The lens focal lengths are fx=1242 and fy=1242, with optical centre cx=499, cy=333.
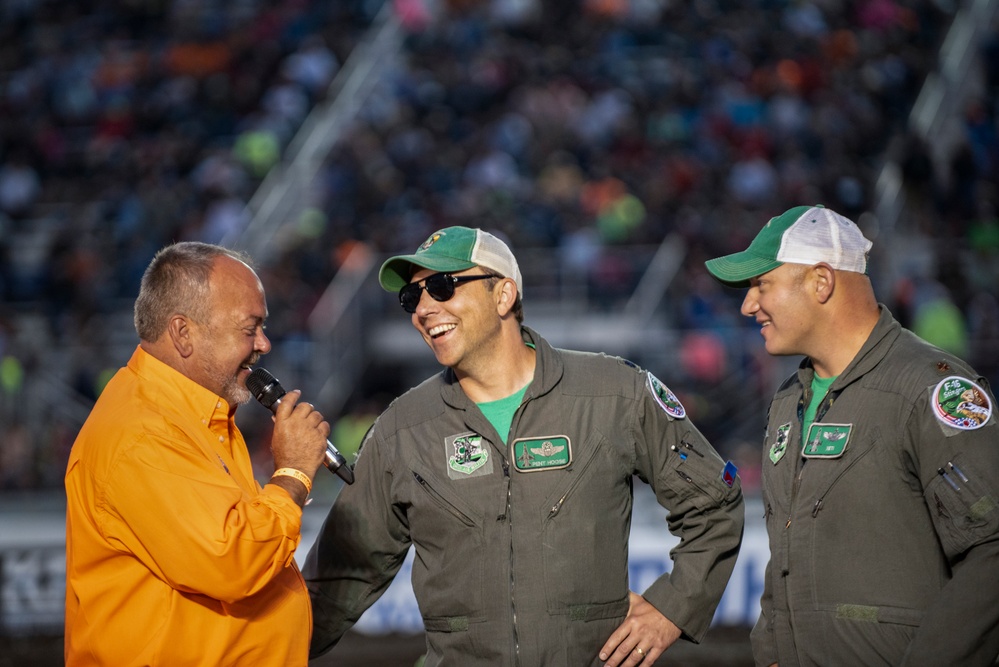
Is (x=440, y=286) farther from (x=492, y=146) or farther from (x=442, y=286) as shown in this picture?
(x=492, y=146)

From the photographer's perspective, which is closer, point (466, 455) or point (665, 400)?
point (466, 455)

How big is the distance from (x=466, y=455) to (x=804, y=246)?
1.39 m

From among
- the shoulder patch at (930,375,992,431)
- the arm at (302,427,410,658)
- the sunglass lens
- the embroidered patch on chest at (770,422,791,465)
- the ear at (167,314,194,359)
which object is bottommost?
the arm at (302,427,410,658)

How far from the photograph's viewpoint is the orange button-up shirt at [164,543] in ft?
12.1

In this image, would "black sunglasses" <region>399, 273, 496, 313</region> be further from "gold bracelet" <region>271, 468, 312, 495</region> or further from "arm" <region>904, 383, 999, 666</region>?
"arm" <region>904, 383, 999, 666</region>

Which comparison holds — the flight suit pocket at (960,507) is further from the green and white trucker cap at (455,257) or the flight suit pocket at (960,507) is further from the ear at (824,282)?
the green and white trucker cap at (455,257)

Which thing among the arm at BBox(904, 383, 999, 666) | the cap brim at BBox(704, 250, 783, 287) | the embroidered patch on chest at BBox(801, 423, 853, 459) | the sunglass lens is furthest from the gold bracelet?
the arm at BBox(904, 383, 999, 666)

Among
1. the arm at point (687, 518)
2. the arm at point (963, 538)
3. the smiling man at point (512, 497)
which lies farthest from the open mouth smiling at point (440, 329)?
the arm at point (963, 538)

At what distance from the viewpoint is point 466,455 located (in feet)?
14.6

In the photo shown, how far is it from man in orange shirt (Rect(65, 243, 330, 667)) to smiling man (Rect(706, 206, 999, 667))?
1608 mm

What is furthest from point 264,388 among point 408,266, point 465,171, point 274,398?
point 465,171

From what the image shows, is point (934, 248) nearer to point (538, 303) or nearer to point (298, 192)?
point (538, 303)

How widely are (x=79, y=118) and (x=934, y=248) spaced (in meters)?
13.6

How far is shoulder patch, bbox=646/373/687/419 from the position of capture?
14.8 ft
